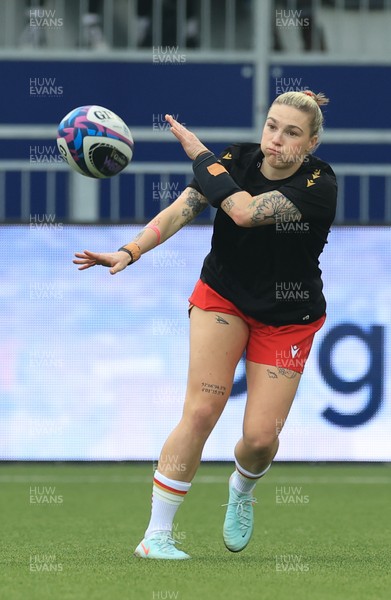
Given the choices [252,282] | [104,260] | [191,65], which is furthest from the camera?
[191,65]

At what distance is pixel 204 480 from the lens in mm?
10914

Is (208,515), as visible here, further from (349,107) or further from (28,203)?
(349,107)

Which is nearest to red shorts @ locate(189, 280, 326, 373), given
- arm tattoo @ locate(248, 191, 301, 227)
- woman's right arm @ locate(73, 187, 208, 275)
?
woman's right arm @ locate(73, 187, 208, 275)

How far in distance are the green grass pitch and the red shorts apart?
0.88m

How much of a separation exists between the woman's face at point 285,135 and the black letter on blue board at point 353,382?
16.1ft

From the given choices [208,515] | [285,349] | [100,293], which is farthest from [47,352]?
[285,349]

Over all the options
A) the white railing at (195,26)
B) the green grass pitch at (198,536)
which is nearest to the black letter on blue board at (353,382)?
the green grass pitch at (198,536)

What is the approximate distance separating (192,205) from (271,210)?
1.57 ft

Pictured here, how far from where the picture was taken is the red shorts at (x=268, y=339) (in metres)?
6.52

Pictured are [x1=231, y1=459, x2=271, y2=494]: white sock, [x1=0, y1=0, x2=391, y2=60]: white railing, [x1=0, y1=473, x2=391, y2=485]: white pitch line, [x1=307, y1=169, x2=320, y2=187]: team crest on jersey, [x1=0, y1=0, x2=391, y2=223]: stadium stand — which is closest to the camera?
[x1=307, y1=169, x2=320, y2=187]: team crest on jersey

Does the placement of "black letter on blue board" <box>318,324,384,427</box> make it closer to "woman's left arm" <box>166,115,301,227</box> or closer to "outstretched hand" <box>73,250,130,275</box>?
"woman's left arm" <box>166,115,301,227</box>

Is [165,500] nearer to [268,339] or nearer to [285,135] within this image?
[268,339]

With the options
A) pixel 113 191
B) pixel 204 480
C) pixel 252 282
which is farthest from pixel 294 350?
pixel 113 191

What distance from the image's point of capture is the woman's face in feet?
21.1
